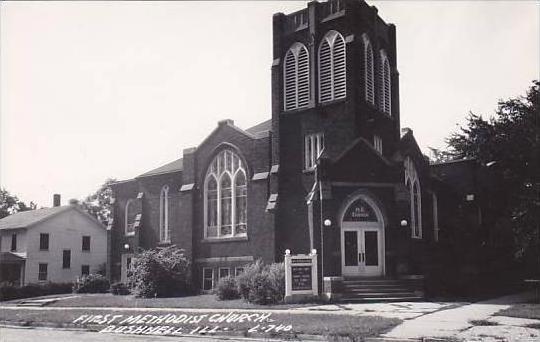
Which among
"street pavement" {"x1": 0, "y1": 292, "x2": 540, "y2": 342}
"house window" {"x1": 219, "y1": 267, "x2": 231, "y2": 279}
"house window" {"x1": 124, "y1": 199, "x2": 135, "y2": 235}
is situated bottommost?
"street pavement" {"x1": 0, "y1": 292, "x2": 540, "y2": 342}

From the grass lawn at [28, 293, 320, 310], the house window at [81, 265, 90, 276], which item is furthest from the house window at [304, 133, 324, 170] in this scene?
the house window at [81, 265, 90, 276]

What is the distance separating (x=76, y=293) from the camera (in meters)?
35.7

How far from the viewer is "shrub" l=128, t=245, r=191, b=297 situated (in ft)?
94.9

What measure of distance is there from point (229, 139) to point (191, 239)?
5.83 meters

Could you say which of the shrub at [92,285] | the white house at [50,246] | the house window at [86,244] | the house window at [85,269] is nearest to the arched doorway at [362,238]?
the shrub at [92,285]

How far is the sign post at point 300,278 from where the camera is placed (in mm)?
22641

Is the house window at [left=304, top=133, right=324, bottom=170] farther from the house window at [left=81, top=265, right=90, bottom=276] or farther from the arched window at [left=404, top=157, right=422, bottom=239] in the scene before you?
the house window at [left=81, top=265, right=90, bottom=276]

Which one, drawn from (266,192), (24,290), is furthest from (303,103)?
(24,290)

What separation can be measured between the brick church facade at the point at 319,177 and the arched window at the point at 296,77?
0.18 feet

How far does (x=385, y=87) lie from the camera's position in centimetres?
3053

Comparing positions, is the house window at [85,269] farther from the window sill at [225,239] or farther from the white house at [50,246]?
the window sill at [225,239]

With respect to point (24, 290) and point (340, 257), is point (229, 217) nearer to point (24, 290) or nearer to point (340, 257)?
point (340, 257)

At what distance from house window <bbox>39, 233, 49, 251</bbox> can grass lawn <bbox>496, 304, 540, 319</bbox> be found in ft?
135

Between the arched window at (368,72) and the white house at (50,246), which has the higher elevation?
the arched window at (368,72)
